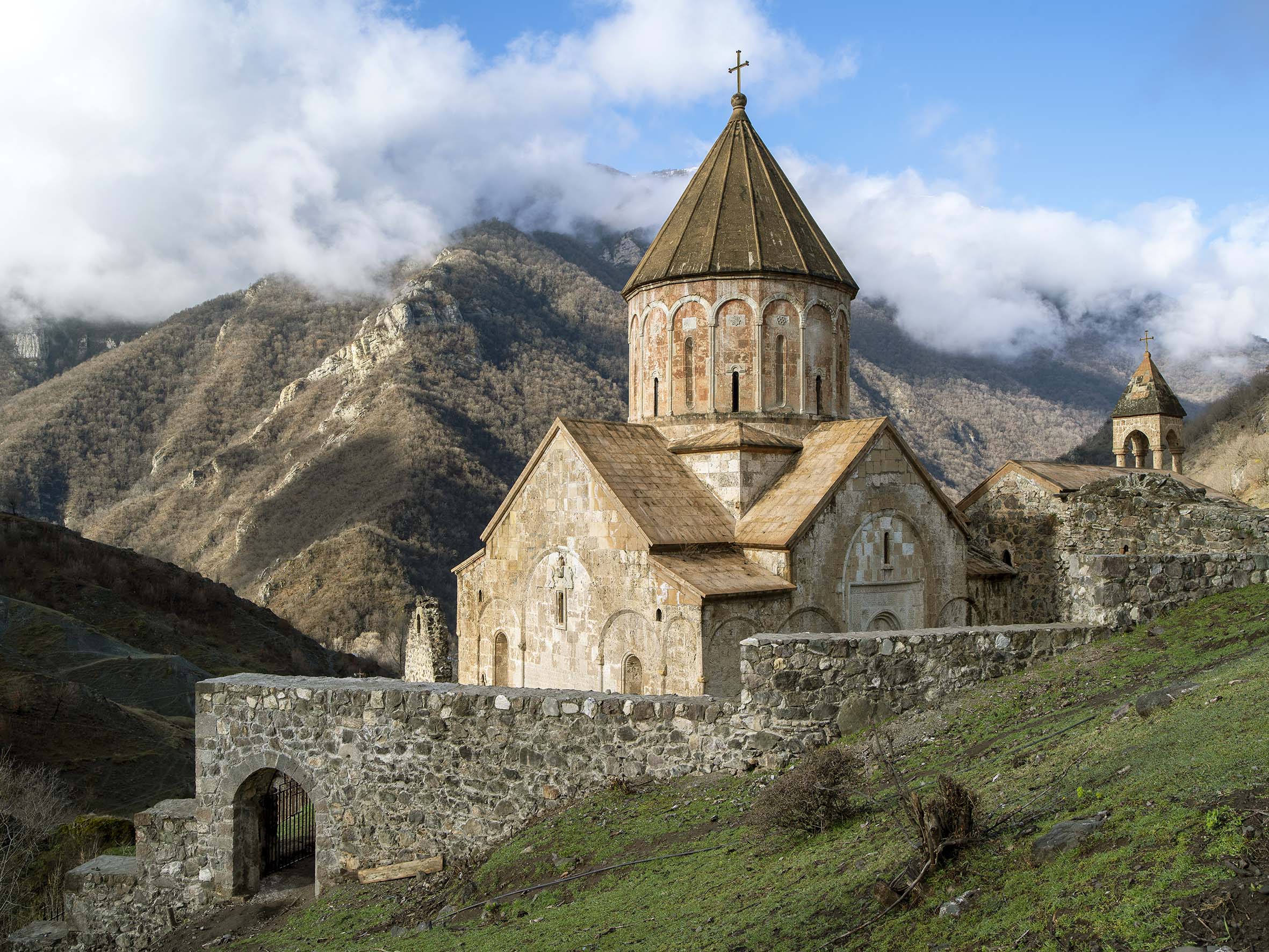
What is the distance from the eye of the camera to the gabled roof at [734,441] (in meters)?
11.9

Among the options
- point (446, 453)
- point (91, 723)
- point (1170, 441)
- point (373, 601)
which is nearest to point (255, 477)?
point (446, 453)

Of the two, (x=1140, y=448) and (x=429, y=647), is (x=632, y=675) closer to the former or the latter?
(x=429, y=647)

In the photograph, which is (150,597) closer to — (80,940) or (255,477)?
(80,940)

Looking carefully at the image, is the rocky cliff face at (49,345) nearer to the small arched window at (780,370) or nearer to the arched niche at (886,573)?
the small arched window at (780,370)

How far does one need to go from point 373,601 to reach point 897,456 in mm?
29019

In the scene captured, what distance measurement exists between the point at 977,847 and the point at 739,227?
33.9 ft

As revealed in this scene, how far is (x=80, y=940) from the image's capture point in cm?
882

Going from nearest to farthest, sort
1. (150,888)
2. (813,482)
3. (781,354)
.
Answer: (150,888), (813,482), (781,354)

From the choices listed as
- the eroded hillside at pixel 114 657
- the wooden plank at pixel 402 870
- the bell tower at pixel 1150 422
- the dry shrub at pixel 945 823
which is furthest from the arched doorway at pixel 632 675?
the bell tower at pixel 1150 422

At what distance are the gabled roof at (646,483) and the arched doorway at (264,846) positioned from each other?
14.5 feet

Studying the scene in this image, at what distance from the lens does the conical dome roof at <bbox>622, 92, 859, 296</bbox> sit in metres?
12.9

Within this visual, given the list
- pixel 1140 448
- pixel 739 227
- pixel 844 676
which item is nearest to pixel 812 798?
pixel 844 676

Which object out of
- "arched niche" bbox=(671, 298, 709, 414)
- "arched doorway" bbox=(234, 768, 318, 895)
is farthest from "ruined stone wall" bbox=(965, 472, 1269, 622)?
"arched doorway" bbox=(234, 768, 318, 895)

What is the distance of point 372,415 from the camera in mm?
48562
